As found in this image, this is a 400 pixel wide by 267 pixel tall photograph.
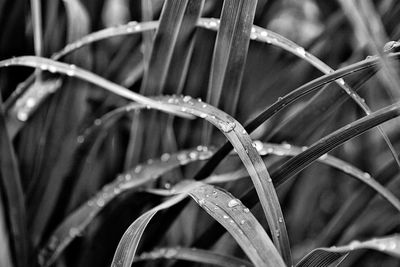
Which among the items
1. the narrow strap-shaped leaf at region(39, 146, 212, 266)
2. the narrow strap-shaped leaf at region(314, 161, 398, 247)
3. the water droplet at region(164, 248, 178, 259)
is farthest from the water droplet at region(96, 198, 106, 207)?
the narrow strap-shaped leaf at region(314, 161, 398, 247)

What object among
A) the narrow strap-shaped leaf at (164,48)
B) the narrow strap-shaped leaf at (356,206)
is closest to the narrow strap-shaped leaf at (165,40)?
the narrow strap-shaped leaf at (164,48)

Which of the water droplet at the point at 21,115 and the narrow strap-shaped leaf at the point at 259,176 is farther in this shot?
the water droplet at the point at 21,115

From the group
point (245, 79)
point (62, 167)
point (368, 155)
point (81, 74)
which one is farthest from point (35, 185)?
point (368, 155)

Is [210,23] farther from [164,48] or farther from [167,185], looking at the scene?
[167,185]

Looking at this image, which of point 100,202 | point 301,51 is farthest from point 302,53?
point 100,202

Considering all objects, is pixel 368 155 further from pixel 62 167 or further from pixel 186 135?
pixel 62 167

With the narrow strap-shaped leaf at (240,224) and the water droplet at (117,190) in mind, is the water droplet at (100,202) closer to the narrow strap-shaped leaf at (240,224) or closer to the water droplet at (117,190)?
the water droplet at (117,190)
